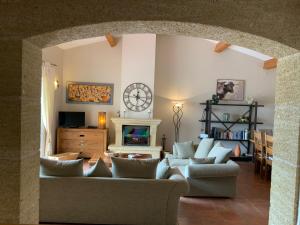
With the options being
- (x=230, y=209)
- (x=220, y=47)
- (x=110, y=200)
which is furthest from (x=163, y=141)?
(x=110, y=200)

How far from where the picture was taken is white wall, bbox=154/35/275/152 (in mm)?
8430

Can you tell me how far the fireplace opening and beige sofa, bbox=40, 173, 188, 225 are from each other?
4628 mm

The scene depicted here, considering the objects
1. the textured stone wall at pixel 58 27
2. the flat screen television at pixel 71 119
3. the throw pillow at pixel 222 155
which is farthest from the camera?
the flat screen television at pixel 71 119

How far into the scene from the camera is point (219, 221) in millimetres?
3855

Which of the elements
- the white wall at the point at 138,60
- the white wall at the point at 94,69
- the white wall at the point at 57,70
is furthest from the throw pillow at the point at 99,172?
the white wall at the point at 94,69

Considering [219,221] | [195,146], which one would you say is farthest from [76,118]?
[219,221]

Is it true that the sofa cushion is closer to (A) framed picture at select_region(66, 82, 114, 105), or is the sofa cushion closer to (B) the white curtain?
(B) the white curtain

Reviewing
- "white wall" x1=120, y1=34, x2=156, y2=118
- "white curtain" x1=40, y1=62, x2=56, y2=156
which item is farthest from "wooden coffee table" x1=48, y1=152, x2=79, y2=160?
"white wall" x1=120, y1=34, x2=156, y2=118

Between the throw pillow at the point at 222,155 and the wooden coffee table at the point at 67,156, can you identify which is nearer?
the throw pillow at the point at 222,155

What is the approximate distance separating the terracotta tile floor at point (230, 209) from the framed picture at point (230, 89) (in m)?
3.51

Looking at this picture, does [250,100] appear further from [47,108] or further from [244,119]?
[47,108]

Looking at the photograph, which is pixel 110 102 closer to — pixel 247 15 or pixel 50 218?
pixel 50 218

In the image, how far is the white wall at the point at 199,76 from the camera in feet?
27.7

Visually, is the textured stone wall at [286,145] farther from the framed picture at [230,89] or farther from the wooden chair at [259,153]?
the framed picture at [230,89]
